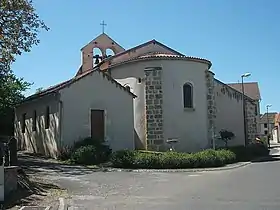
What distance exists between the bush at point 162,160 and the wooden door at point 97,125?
Answer: 4.29 metres

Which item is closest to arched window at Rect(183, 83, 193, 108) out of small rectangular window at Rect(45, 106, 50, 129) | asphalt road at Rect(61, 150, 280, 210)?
small rectangular window at Rect(45, 106, 50, 129)

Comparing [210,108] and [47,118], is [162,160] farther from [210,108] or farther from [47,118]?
[210,108]

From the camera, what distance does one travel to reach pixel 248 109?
4181 cm

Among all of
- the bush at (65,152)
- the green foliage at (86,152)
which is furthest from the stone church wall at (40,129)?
the green foliage at (86,152)

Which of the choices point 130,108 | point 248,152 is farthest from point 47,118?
point 248,152

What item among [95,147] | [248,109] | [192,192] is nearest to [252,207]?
[192,192]

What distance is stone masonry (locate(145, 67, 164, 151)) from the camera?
29016 mm

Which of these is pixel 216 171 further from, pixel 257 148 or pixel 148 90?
pixel 257 148

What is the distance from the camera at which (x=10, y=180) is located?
38.2ft

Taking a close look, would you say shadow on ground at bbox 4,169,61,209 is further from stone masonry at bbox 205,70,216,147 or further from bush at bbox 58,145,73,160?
stone masonry at bbox 205,70,216,147

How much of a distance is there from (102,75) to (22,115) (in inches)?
388

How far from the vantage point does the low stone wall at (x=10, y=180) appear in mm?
11352

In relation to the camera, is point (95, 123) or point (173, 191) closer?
point (173, 191)

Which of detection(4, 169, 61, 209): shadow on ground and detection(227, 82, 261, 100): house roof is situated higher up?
detection(227, 82, 261, 100): house roof
